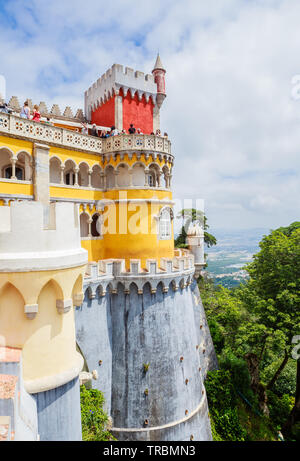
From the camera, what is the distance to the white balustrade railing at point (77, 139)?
15.4m

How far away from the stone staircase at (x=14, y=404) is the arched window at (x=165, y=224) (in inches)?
578

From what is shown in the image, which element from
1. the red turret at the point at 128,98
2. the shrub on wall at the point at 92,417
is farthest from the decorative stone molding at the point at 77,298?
the red turret at the point at 128,98

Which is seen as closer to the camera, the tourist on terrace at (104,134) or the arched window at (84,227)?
the arched window at (84,227)

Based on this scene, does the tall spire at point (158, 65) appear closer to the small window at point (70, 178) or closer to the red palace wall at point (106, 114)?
the red palace wall at point (106, 114)

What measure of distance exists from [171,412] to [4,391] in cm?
1602

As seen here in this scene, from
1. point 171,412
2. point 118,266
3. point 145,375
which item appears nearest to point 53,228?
point 118,266

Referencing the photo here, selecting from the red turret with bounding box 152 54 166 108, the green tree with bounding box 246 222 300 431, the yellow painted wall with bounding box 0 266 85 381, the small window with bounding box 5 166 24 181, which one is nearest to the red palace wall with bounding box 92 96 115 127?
the red turret with bounding box 152 54 166 108

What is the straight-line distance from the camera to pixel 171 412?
17.5 m

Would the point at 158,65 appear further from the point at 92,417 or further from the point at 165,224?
the point at 92,417

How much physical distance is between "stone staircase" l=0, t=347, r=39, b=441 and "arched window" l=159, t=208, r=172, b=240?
48.2 feet

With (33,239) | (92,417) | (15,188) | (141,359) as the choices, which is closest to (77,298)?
(33,239)

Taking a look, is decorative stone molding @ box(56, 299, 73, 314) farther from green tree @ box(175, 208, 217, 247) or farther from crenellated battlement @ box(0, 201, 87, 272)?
green tree @ box(175, 208, 217, 247)

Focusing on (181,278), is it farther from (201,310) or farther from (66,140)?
(66,140)
